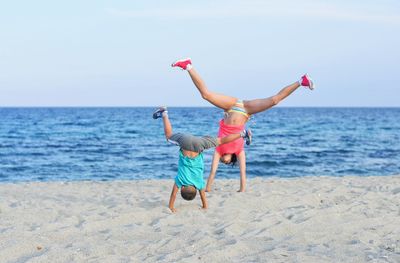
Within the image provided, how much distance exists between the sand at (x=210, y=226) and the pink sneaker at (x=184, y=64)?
85.2 inches

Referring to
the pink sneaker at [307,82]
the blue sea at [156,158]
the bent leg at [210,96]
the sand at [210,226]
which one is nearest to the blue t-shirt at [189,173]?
the sand at [210,226]

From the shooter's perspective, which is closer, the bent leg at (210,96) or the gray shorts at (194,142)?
the gray shorts at (194,142)

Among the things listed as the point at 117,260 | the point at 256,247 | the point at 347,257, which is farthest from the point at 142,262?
the point at 347,257

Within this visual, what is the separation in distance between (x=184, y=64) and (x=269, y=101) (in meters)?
1.50

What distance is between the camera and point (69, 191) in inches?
433

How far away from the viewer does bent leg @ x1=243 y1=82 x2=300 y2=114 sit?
28.6 feet

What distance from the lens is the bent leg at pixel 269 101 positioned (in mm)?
8727

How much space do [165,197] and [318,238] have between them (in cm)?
397

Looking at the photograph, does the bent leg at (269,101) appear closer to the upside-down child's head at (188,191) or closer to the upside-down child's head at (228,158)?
the upside-down child's head at (228,158)

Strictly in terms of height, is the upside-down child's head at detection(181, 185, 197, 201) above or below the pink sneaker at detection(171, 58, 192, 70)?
below

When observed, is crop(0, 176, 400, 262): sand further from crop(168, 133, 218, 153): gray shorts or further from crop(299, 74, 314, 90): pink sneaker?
crop(299, 74, 314, 90): pink sneaker

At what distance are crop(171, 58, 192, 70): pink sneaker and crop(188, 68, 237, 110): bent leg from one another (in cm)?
9

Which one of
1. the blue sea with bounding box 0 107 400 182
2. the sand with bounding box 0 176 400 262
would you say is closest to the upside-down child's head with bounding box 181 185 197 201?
the sand with bounding box 0 176 400 262

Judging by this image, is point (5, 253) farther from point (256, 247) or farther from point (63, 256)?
point (256, 247)
